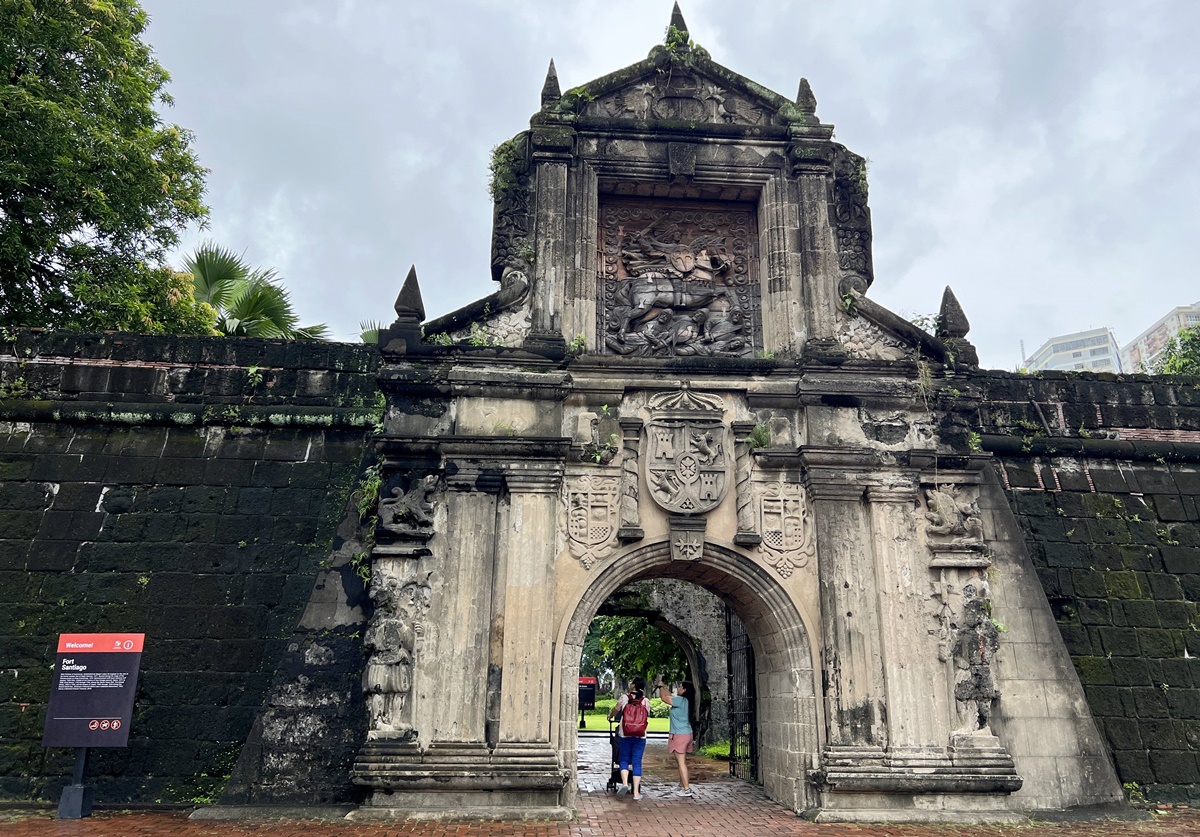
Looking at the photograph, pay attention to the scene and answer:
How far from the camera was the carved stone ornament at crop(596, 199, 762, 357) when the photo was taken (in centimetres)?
993

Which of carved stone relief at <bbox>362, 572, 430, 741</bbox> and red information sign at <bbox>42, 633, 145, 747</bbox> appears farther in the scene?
carved stone relief at <bbox>362, 572, 430, 741</bbox>

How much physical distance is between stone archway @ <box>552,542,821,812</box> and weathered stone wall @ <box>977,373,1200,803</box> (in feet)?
11.1

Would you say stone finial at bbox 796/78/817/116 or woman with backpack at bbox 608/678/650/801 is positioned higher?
stone finial at bbox 796/78/817/116

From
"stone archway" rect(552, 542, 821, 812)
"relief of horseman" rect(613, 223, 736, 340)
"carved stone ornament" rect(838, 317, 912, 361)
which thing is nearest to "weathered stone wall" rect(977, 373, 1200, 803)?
"carved stone ornament" rect(838, 317, 912, 361)

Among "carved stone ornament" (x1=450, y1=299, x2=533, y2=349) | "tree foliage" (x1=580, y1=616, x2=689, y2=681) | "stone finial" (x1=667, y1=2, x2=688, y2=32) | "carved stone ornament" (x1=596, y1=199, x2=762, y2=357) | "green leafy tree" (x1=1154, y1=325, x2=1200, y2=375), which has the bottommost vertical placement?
"tree foliage" (x1=580, y1=616, x2=689, y2=681)

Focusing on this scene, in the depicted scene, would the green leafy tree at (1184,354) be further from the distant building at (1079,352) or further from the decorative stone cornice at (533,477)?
the distant building at (1079,352)

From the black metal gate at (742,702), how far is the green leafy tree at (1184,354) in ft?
35.3

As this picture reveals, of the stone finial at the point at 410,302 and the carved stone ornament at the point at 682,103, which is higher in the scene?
the carved stone ornament at the point at 682,103

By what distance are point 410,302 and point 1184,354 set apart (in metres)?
16.5

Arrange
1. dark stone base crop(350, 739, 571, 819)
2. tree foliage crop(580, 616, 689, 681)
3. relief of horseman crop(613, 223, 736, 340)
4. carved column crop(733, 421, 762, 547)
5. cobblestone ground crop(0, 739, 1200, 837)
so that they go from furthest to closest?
1. tree foliage crop(580, 616, 689, 681)
2. relief of horseman crop(613, 223, 736, 340)
3. carved column crop(733, 421, 762, 547)
4. dark stone base crop(350, 739, 571, 819)
5. cobblestone ground crop(0, 739, 1200, 837)

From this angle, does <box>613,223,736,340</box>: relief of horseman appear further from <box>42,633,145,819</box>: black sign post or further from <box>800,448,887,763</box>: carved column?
<box>42,633,145,819</box>: black sign post

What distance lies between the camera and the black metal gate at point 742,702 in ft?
34.6

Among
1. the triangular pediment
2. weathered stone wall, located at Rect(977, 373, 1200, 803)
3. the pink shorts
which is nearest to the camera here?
weathered stone wall, located at Rect(977, 373, 1200, 803)

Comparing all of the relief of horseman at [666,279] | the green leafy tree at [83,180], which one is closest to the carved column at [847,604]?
the relief of horseman at [666,279]
